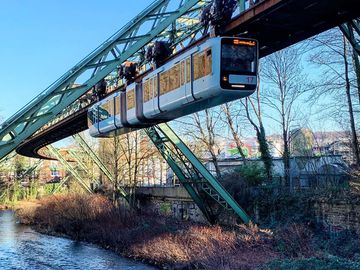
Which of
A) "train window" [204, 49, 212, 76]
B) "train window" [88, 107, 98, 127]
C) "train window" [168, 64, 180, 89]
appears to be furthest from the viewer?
"train window" [88, 107, 98, 127]

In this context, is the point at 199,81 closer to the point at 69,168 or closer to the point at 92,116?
the point at 92,116

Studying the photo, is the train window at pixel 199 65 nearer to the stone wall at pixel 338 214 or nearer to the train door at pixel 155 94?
the train door at pixel 155 94

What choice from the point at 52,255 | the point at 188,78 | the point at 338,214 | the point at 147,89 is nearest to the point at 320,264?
the point at 188,78

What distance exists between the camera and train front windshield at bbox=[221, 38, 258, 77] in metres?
13.6

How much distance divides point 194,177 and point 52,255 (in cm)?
872

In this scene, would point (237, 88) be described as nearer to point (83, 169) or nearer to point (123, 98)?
point (123, 98)

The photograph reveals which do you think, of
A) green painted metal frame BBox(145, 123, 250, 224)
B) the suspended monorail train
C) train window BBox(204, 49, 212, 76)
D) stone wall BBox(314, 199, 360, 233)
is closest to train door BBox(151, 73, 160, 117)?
the suspended monorail train

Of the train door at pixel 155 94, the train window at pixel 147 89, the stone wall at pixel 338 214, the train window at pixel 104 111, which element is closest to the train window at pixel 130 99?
the train window at pixel 147 89

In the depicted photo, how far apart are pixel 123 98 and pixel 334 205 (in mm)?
10346

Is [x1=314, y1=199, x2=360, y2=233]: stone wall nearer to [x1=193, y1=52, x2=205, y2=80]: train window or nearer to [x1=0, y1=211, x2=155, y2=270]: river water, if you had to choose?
[x1=0, y1=211, x2=155, y2=270]: river water

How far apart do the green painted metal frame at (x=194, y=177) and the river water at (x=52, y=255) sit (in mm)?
5469

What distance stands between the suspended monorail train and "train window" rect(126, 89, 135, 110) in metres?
0.21

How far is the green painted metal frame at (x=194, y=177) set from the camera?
2372 cm

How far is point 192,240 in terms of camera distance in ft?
64.4
